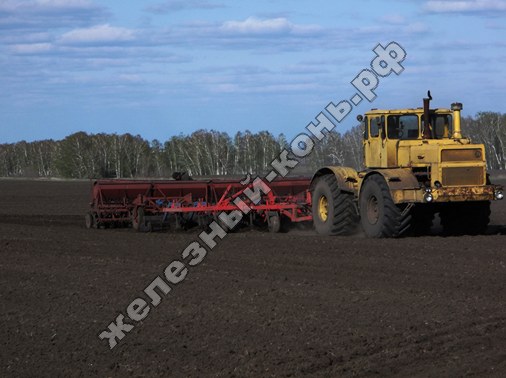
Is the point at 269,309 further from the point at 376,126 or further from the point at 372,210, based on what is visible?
the point at 376,126

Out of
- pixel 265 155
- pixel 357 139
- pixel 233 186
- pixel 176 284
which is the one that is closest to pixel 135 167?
pixel 265 155

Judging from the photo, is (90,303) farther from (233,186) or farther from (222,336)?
(233,186)

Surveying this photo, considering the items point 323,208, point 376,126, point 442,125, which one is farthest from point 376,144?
point 323,208

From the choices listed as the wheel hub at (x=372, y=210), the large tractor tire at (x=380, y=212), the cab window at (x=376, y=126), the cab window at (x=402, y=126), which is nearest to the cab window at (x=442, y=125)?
the cab window at (x=402, y=126)

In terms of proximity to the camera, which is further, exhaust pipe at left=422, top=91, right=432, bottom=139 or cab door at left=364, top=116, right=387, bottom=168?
cab door at left=364, top=116, right=387, bottom=168

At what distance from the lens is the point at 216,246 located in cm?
1583

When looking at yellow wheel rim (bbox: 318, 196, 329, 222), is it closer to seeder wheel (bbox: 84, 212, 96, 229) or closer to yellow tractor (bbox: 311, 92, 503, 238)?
yellow tractor (bbox: 311, 92, 503, 238)

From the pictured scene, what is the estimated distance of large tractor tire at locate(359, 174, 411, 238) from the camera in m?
16.0

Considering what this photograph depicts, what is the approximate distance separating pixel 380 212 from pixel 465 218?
213cm

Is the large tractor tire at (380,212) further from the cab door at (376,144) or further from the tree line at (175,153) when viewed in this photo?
the tree line at (175,153)

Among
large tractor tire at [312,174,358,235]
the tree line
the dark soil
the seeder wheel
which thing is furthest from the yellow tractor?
the tree line

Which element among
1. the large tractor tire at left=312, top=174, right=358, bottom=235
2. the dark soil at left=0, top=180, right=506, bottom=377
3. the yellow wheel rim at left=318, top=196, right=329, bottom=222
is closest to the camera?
the dark soil at left=0, top=180, right=506, bottom=377

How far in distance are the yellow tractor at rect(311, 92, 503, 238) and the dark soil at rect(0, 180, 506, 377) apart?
72 centimetres

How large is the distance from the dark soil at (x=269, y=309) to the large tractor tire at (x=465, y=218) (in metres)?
0.82
